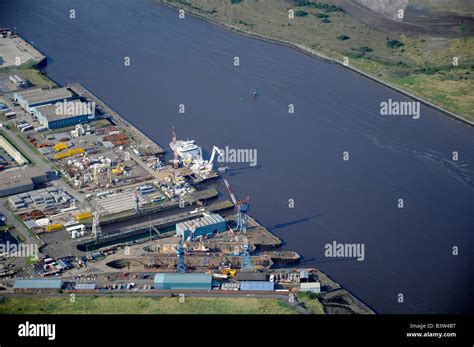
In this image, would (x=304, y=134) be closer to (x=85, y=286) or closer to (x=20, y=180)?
(x=20, y=180)

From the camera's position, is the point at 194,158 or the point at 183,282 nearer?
the point at 183,282

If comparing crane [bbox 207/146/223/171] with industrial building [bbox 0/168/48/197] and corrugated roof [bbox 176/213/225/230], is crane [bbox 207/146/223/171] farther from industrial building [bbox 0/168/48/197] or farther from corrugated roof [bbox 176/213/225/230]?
industrial building [bbox 0/168/48/197]

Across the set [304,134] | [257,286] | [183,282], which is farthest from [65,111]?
[257,286]

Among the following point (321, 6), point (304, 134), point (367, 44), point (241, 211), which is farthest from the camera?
point (321, 6)

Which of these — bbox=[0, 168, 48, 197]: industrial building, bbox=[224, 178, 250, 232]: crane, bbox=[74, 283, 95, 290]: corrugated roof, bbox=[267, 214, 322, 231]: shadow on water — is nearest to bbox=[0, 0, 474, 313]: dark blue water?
bbox=[267, 214, 322, 231]: shadow on water

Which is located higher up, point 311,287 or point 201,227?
point 201,227
